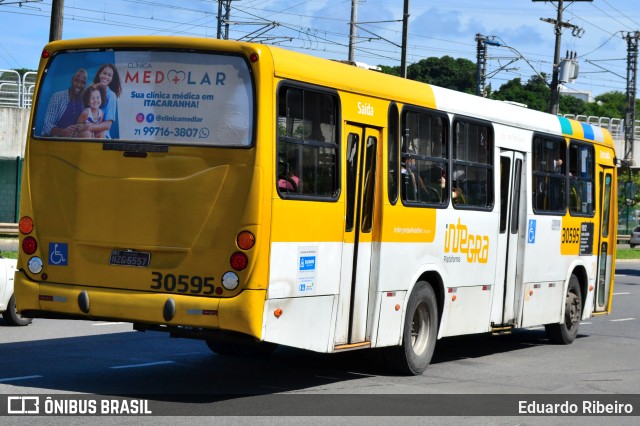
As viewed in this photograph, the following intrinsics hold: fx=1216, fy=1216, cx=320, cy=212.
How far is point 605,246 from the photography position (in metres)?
19.0

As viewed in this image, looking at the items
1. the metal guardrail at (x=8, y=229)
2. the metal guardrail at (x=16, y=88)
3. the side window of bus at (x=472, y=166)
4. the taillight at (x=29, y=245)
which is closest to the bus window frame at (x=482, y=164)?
the side window of bus at (x=472, y=166)

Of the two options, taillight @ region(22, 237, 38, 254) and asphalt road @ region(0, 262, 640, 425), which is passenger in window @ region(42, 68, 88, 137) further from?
asphalt road @ region(0, 262, 640, 425)

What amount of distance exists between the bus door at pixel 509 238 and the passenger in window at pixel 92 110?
6.10 m

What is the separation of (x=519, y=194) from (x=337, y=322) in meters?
5.12

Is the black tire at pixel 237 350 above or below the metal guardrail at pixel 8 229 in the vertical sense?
below

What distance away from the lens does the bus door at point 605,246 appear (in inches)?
742

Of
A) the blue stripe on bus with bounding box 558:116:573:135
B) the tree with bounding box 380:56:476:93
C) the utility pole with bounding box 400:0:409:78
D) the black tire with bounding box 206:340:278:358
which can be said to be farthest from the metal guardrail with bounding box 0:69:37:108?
the tree with bounding box 380:56:476:93

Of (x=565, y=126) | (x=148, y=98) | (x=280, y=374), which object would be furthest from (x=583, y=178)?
(x=148, y=98)

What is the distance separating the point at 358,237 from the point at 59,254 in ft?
9.58

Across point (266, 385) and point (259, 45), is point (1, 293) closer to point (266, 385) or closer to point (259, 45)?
point (266, 385)

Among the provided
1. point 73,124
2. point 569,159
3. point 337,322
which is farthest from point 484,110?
point 73,124

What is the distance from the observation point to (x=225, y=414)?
9.98m

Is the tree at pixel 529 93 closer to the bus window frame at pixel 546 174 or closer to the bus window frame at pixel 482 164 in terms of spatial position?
the bus window frame at pixel 546 174

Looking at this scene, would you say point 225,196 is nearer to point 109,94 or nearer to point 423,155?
point 109,94
